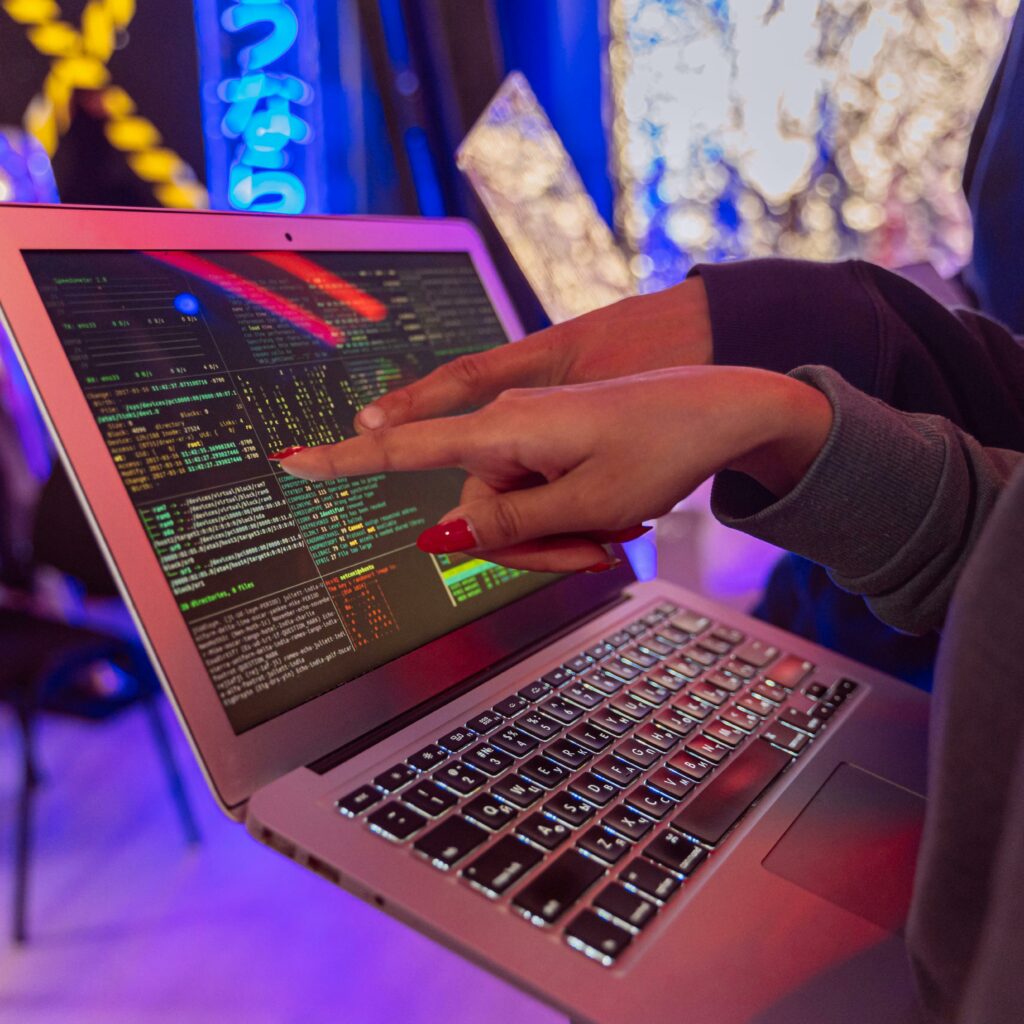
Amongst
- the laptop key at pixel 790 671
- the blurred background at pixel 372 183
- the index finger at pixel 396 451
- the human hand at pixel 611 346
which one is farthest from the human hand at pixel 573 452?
the blurred background at pixel 372 183

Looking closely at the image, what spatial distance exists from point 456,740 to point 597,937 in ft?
0.57

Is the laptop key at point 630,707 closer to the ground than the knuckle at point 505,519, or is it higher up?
closer to the ground

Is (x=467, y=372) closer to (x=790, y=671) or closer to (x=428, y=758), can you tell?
(x=428, y=758)

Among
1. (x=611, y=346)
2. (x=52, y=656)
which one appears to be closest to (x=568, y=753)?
(x=611, y=346)

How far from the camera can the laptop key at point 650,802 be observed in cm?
51

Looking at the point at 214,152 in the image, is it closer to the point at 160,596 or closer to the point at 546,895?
the point at 160,596

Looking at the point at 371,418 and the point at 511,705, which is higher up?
the point at 371,418

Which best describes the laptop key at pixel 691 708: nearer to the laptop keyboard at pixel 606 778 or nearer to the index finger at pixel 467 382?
the laptop keyboard at pixel 606 778

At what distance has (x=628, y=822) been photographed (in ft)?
1.63

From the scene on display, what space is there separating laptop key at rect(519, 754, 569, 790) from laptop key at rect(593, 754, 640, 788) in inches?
1.0

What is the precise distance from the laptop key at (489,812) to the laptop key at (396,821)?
0.10 feet

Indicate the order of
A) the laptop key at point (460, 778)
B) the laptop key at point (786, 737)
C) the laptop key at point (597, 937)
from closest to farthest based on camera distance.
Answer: the laptop key at point (597, 937) < the laptop key at point (460, 778) < the laptop key at point (786, 737)

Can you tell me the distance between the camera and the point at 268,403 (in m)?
0.59

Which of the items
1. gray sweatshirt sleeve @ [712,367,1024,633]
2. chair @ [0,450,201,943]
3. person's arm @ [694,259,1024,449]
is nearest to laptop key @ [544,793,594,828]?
gray sweatshirt sleeve @ [712,367,1024,633]
